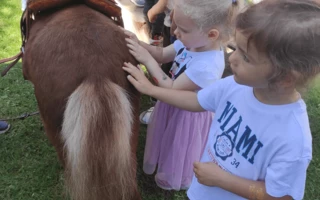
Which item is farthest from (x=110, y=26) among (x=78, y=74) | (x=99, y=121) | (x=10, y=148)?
(x=10, y=148)

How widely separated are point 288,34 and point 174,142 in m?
1.12

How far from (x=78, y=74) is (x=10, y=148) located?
4.86ft

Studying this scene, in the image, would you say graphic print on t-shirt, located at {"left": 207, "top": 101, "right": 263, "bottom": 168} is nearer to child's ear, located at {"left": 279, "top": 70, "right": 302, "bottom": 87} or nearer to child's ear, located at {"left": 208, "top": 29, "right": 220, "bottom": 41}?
child's ear, located at {"left": 279, "top": 70, "right": 302, "bottom": 87}

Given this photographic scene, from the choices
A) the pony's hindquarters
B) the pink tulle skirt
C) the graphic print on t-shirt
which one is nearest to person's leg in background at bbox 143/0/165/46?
the pink tulle skirt

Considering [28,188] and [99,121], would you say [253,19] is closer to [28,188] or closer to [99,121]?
[99,121]

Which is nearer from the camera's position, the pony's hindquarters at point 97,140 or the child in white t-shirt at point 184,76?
the pony's hindquarters at point 97,140

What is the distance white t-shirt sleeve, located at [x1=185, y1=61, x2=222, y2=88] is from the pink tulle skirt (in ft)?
0.99

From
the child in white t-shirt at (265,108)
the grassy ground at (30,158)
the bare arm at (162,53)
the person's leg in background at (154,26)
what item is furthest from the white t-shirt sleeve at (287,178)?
the person's leg in background at (154,26)

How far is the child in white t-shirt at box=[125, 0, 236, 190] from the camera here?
149 centimetres

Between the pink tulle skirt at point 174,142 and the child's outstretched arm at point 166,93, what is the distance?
391 mm

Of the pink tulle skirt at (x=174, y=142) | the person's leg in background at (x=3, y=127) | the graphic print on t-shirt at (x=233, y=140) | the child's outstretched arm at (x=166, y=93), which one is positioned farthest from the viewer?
the person's leg in background at (x=3, y=127)

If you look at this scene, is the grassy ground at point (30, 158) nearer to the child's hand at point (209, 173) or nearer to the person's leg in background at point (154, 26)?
the person's leg in background at point (154, 26)

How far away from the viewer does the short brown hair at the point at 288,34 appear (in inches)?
35.3

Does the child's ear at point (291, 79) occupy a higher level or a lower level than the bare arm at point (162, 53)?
higher
